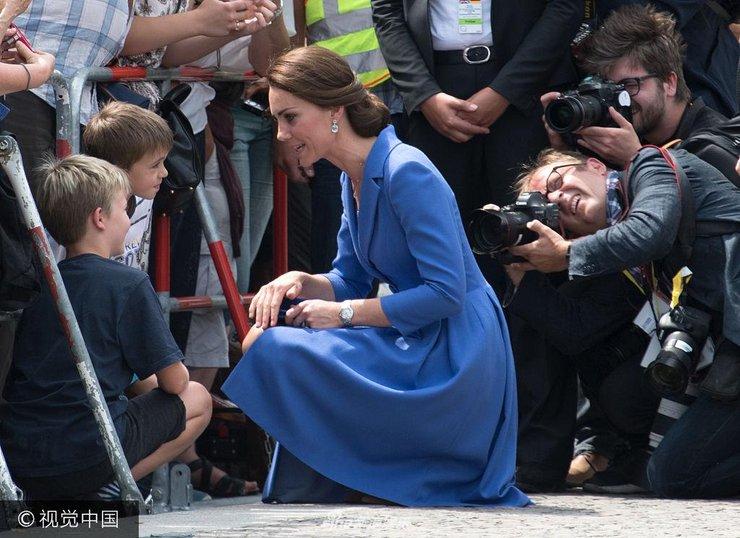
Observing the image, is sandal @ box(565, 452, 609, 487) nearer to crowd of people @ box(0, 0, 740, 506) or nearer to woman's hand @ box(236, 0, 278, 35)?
crowd of people @ box(0, 0, 740, 506)

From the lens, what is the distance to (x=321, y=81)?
421 centimetres

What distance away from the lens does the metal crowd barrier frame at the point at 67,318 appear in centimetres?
370

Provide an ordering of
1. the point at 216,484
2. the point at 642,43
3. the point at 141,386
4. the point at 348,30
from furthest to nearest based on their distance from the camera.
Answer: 1. the point at 348,30
2. the point at 642,43
3. the point at 216,484
4. the point at 141,386

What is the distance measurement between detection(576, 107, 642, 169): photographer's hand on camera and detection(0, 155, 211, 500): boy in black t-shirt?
1648mm

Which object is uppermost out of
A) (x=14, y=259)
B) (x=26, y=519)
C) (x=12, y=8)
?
(x=12, y=8)

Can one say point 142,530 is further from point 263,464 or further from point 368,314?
point 263,464

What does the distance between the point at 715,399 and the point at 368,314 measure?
1157 millimetres

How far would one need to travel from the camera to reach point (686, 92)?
16.0 feet

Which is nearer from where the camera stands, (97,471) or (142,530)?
(142,530)

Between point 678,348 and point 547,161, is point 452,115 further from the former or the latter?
point 678,348

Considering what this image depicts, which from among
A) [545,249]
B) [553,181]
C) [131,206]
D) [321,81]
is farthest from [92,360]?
[553,181]

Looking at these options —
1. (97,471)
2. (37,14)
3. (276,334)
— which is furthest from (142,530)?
(37,14)

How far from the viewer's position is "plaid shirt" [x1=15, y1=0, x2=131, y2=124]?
419 cm

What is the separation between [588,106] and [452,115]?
509 mm
